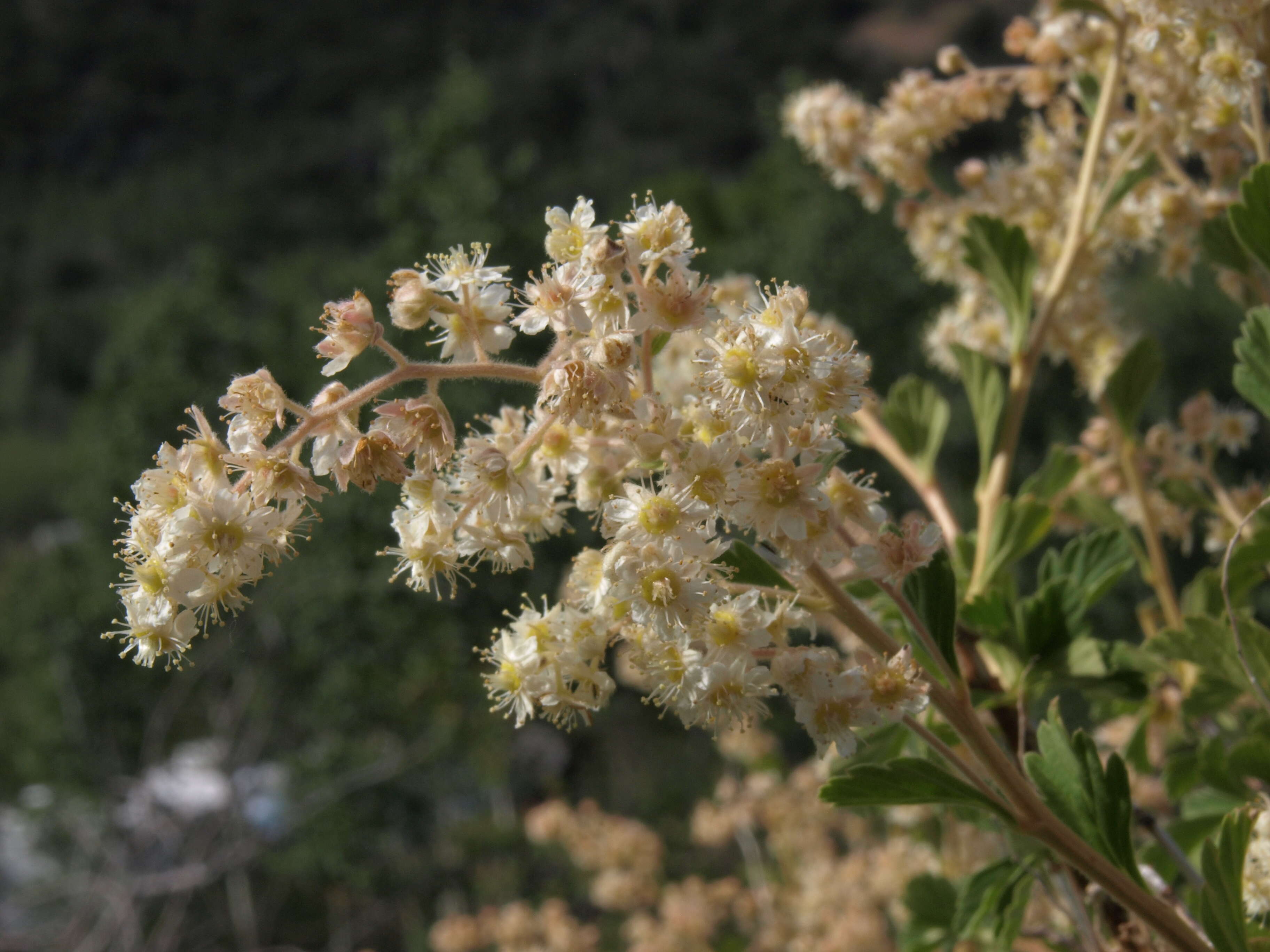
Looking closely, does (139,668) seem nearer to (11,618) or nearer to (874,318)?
(11,618)

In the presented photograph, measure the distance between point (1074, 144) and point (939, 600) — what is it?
1.56ft

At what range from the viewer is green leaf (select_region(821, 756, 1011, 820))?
1.29 feet

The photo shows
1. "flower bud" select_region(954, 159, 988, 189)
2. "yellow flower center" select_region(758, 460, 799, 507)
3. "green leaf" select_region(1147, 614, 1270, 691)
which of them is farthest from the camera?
"flower bud" select_region(954, 159, 988, 189)

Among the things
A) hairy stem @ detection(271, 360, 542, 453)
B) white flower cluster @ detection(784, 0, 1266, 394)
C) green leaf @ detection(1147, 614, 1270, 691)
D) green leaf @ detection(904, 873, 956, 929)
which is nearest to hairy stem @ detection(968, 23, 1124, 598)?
white flower cluster @ detection(784, 0, 1266, 394)

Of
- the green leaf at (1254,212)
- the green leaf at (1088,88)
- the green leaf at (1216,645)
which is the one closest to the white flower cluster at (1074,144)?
the green leaf at (1088,88)

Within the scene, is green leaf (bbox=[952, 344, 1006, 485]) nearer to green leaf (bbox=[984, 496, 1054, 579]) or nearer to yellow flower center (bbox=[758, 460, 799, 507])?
green leaf (bbox=[984, 496, 1054, 579])

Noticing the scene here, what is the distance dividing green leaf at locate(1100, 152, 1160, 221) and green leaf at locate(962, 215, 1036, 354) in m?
0.06

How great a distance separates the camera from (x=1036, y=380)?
3.83 metres

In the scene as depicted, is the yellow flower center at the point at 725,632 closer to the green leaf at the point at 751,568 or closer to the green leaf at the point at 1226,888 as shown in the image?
the green leaf at the point at 751,568

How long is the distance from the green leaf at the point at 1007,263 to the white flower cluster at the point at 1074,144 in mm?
32

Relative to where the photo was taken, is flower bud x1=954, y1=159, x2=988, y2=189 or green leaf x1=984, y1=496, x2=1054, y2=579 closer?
green leaf x1=984, y1=496, x2=1054, y2=579

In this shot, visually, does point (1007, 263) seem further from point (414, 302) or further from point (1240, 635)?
point (414, 302)

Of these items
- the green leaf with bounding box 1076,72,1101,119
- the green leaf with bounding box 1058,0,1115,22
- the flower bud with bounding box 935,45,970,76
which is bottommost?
the green leaf with bounding box 1076,72,1101,119

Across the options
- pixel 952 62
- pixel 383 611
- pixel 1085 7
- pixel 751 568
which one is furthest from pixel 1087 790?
pixel 383 611
